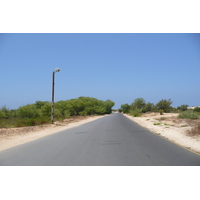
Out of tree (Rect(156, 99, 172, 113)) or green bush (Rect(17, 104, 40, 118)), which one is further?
tree (Rect(156, 99, 172, 113))

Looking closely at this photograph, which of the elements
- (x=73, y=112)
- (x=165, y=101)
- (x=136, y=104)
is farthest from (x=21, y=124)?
(x=136, y=104)

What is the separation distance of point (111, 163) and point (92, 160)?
32.2 inches

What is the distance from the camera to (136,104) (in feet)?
424

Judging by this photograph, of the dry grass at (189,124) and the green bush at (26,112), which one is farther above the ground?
the green bush at (26,112)

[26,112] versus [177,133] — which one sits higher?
[26,112]

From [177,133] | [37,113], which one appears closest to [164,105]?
[37,113]

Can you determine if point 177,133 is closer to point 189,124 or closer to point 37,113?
point 189,124

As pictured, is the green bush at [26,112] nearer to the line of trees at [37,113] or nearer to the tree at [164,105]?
the line of trees at [37,113]

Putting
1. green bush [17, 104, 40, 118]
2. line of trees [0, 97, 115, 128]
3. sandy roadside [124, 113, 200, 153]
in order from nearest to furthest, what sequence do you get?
sandy roadside [124, 113, 200, 153] < line of trees [0, 97, 115, 128] < green bush [17, 104, 40, 118]

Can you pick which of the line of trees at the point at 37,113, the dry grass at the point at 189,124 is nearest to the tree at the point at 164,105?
the line of trees at the point at 37,113

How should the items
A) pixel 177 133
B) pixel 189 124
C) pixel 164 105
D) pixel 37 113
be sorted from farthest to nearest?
pixel 164 105
pixel 37 113
pixel 189 124
pixel 177 133

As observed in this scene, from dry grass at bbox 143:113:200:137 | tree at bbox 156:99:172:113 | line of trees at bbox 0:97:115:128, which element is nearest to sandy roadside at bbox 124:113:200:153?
dry grass at bbox 143:113:200:137

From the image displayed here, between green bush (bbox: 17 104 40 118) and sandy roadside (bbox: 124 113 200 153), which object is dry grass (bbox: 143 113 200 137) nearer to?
sandy roadside (bbox: 124 113 200 153)

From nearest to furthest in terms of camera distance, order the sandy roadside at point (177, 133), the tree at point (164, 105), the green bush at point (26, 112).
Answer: the sandy roadside at point (177, 133)
the green bush at point (26, 112)
the tree at point (164, 105)
